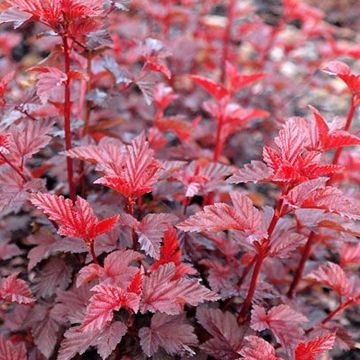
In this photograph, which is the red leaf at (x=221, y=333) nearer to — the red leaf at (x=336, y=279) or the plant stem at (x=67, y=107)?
the red leaf at (x=336, y=279)

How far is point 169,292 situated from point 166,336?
0.13 meters

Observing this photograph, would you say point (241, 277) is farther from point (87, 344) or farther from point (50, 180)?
point (50, 180)

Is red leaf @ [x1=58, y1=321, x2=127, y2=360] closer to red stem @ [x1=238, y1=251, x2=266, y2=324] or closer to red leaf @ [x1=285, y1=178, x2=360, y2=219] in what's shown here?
red stem @ [x1=238, y1=251, x2=266, y2=324]

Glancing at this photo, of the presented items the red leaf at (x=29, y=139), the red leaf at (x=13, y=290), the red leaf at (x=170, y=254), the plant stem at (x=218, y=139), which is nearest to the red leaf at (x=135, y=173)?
the red leaf at (x=170, y=254)

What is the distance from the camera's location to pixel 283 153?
4.00ft

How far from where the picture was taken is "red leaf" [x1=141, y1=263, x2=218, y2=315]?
1207 millimetres

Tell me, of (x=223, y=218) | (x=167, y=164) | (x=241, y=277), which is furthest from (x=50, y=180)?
(x=223, y=218)

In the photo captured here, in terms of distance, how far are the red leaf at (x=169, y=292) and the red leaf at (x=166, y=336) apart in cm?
8

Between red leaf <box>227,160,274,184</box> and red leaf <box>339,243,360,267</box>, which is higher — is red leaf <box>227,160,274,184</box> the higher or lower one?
the higher one

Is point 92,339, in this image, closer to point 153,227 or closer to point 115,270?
point 115,270

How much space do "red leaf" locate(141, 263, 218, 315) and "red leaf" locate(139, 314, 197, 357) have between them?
82mm

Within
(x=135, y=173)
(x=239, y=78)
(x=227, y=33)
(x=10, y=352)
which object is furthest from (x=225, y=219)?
(x=227, y=33)

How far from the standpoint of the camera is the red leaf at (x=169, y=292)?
1207 millimetres

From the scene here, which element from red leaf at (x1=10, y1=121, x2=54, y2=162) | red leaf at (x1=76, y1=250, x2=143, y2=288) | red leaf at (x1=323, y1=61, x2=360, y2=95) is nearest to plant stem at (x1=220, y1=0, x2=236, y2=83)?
red leaf at (x1=323, y1=61, x2=360, y2=95)
